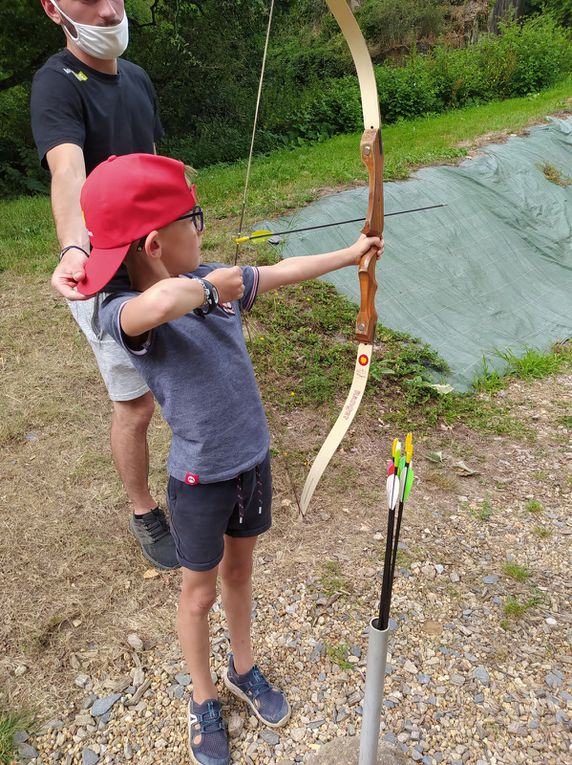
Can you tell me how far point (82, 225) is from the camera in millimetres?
1820

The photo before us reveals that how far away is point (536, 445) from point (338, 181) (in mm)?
3511

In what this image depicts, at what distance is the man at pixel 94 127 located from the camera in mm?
1878

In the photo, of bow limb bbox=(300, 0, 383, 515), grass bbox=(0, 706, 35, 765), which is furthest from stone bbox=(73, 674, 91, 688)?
bow limb bbox=(300, 0, 383, 515)

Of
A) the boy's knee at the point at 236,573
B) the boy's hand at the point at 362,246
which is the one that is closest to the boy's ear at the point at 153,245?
the boy's hand at the point at 362,246

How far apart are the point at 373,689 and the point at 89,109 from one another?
74.5 inches

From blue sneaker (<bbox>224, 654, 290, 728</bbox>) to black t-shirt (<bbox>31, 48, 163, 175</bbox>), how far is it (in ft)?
5.60

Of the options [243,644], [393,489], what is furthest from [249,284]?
[243,644]

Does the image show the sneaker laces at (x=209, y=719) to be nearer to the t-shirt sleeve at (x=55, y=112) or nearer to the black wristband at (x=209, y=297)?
the black wristband at (x=209, y=297)

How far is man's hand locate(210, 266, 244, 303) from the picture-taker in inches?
52.6

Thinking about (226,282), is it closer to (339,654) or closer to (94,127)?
(94,127)

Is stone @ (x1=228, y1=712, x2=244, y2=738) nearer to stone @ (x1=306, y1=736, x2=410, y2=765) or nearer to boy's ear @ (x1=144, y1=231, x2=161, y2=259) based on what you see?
stone @ (x1=306, y1=736, x2=410, y2=765)

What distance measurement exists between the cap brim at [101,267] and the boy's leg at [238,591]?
0.75 metres

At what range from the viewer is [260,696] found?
1904 mm

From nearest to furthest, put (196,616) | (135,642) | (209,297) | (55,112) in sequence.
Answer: (209,297), (196,616), (55,112), (135,642)
